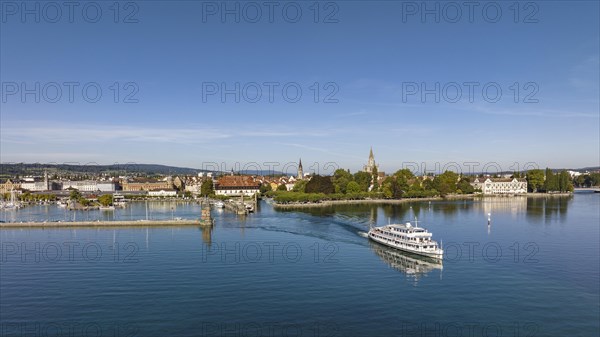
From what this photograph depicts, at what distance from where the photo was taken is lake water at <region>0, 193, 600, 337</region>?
47.4 ft

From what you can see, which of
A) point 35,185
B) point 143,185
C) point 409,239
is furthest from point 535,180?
point 35,185

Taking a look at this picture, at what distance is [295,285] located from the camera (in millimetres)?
18875

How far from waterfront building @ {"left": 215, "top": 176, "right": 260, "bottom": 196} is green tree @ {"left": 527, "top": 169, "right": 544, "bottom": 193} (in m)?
56.6

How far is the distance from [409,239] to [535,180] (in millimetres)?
76153

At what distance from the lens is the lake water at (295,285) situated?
14438 mm

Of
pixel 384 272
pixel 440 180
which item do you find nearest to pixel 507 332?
pixel 384 272

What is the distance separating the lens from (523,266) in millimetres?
22234

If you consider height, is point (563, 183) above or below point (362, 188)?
above

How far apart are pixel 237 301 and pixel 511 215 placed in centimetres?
3943

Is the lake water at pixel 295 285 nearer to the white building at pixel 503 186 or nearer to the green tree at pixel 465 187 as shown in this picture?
the green tree at pixel 465 187

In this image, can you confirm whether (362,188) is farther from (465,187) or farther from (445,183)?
(465,187)

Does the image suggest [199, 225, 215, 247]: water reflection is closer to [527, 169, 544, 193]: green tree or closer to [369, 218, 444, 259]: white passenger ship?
[369, 218, 444, 259]: white passenger ship

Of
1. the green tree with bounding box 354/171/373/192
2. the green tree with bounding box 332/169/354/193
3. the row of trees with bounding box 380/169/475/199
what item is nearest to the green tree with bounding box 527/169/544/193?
the row of trees with bounding box 380/169/475/199

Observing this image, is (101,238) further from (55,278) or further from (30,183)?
(30,183)
